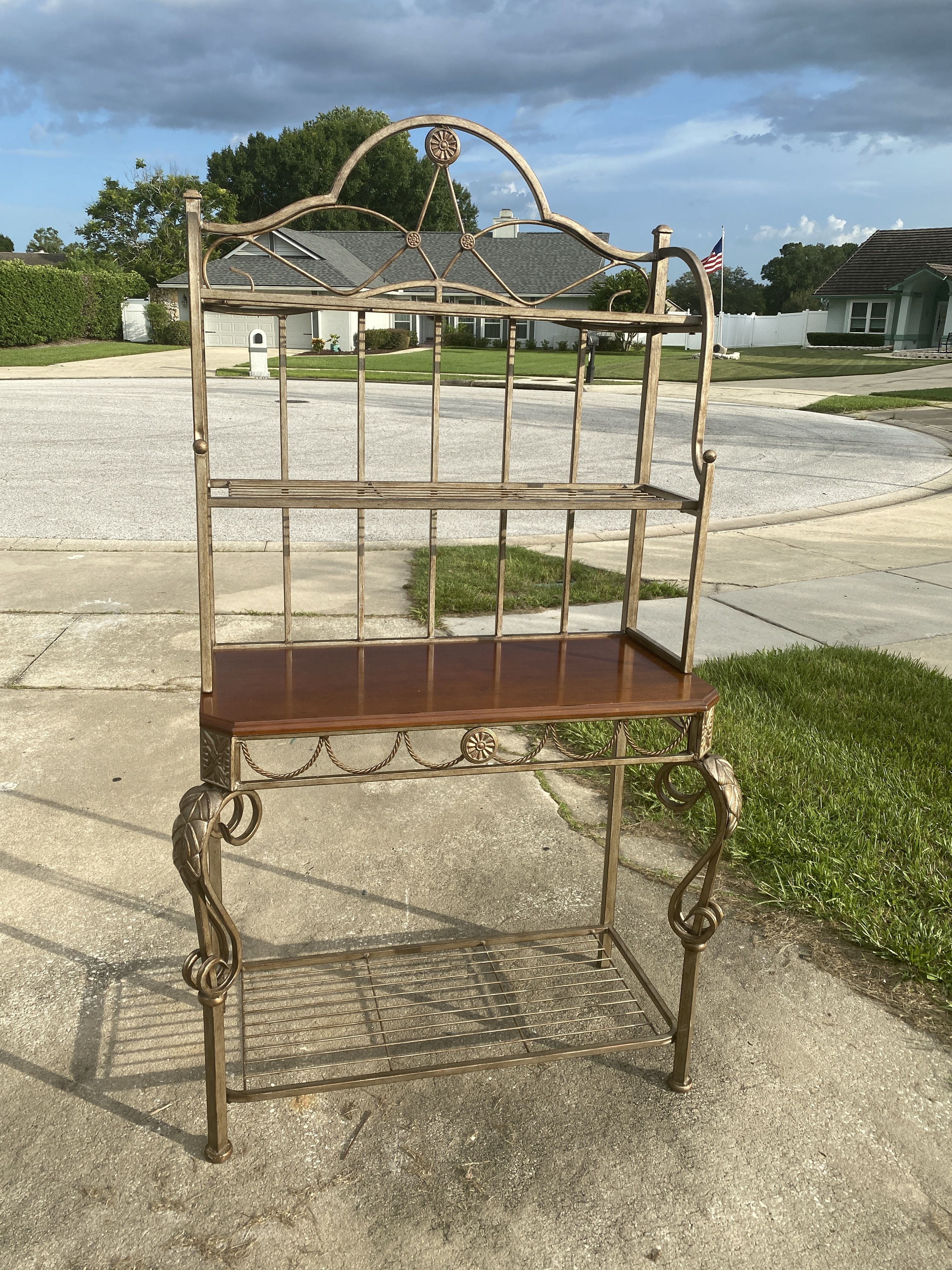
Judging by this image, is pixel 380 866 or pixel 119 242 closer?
pixel 380 866

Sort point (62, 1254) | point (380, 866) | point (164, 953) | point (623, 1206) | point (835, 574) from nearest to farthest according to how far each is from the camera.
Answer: point (62, 1254), point (623, 1206), point (164, 953), point (380, 866), point (835, 574)

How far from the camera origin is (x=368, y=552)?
7.11 meters

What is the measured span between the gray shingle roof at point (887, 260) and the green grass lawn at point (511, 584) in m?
43.9

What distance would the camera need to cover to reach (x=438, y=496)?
2258 mm

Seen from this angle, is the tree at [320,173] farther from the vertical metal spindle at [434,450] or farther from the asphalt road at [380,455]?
the vertical metal spindle at [434,450]

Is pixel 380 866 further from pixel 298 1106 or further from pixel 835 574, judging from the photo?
pixel 835 574

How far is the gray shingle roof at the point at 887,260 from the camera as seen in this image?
44.9 m

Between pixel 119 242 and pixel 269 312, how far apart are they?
57.1 m

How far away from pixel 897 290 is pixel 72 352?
114 ft

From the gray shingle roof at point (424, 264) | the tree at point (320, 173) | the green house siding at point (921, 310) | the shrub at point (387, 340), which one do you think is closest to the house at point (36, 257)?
the tree at point (320, 173)

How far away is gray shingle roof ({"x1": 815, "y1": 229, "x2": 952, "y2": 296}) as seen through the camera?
4491cm

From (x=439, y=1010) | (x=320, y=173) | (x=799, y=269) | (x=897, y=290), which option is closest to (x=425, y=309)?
(x=439, y=1010)

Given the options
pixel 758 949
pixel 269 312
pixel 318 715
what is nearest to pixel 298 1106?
pixel 318 715

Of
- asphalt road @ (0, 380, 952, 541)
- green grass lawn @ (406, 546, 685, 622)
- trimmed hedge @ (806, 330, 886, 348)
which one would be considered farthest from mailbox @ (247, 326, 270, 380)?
trimmed hedge @ (806, 330, 886, 348)
